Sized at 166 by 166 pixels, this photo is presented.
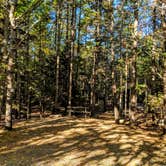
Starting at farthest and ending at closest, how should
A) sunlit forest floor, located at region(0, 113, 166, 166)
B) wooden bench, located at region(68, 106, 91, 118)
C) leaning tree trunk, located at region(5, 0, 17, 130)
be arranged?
wooden bench, located at region(68, 106, 91, 118), leaning tree trunk, located at region(5, 0, 17, 130), sunlit forest floor, located at region(0, 113, 166, 166)

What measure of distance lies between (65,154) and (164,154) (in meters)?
3.97

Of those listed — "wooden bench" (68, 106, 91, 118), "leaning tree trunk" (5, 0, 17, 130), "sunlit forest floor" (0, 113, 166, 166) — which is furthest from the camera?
"wooden bench" (68, 106, 91, 118)

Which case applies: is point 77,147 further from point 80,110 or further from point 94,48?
point 80,110

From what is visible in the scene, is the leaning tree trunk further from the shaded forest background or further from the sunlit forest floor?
the sunlit forest floor

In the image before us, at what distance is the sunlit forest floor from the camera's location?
454 inches

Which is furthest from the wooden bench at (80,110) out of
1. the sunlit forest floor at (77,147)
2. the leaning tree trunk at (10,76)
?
the leaning tree trunk at (10,76)

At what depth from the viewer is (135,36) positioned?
18.7 meters

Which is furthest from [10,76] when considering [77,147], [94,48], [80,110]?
[80,110]

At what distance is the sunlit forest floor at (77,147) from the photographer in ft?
37.8

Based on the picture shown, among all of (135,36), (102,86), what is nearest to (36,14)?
(135,36)

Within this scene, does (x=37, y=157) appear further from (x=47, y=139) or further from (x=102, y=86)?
(x=102, y=86)

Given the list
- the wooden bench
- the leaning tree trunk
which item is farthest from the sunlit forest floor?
the wooden bench

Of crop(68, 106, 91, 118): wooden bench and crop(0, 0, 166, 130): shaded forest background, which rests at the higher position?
crop(0, 0, 166, 130): shaded forest background

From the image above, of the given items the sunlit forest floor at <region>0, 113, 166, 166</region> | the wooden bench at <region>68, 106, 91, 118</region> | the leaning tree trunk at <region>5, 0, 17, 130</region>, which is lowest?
the sunlit forest floor at <region>0, 113, 166, 166</region>
